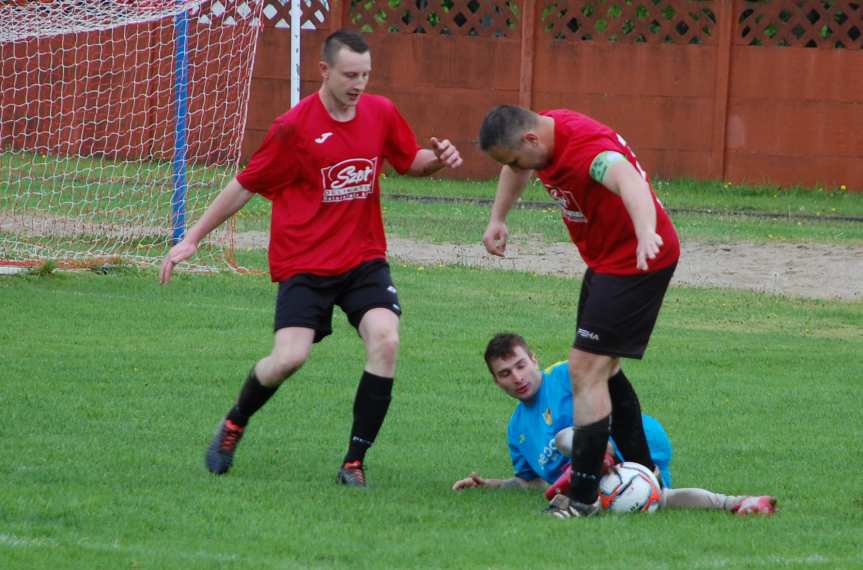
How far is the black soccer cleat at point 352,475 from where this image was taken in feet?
20.1

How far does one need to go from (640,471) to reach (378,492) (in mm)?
1015

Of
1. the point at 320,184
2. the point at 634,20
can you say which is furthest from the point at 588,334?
the point at 634,20

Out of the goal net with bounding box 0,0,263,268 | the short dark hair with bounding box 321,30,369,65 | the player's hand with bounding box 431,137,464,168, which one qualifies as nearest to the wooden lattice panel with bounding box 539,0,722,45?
the goal net with bounding box 0,0,263,268

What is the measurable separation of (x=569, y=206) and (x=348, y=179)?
1085 mm

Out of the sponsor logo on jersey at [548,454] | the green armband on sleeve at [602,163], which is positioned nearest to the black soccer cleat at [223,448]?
the sponsor logo on jersey at [548,454]

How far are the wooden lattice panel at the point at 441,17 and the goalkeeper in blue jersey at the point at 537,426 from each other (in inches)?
608

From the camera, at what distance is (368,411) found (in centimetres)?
627

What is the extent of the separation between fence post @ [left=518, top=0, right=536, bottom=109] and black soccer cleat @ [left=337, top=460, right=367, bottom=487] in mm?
15058

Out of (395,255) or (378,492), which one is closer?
(378,492)

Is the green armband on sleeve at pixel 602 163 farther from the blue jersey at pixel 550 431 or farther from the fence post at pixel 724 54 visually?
the fence post at pixel 724 54

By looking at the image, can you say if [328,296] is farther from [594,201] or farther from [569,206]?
[594,201]

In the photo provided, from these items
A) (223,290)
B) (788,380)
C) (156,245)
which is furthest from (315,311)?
(156,245)

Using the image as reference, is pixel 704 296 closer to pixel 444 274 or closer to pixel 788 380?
pixel 444 274

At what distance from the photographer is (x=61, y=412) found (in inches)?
292
